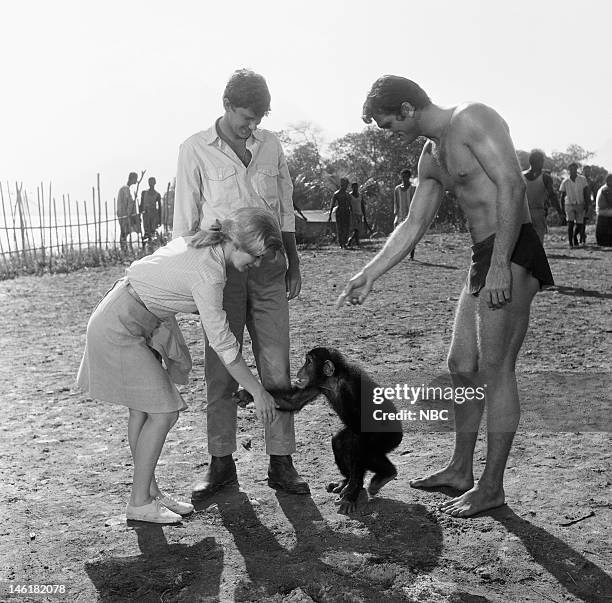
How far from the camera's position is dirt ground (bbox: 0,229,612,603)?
3297 mm

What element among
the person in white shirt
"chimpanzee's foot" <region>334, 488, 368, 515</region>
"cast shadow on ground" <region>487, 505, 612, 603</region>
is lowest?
"cast shadow on ground" <region>487, 505, 612, 603</region>

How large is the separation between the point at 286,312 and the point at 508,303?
112 cm

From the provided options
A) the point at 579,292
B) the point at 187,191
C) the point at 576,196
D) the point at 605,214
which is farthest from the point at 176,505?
the point at 605,214

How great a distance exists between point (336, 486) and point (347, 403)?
43 cm

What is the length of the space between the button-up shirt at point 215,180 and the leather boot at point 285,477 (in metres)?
1.18

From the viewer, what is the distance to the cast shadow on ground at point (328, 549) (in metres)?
3.27

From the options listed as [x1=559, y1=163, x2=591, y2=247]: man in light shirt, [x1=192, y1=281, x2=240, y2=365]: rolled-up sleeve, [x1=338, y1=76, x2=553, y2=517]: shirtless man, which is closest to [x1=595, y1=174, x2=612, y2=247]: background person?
[x1=559, y1=163, x2=591, y2=247]: man in light shirt

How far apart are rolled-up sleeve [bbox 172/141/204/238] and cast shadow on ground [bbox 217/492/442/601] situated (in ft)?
4.33

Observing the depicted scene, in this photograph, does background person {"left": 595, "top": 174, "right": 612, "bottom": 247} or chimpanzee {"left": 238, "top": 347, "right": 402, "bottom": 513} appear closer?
chimpanzee {"left": 238, "top": 347, "right": 402, "bottom": 513}

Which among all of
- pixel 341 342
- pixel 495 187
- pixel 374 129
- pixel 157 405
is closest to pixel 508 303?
pixel 495 187

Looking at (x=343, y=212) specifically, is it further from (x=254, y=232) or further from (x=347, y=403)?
(x=254, y=232)

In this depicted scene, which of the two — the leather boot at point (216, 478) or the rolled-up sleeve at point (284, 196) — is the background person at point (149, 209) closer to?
the rolled-up sleeve at point (284, 196)

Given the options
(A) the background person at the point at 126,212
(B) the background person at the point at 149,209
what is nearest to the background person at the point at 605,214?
(B) the background person at the point at 149,209

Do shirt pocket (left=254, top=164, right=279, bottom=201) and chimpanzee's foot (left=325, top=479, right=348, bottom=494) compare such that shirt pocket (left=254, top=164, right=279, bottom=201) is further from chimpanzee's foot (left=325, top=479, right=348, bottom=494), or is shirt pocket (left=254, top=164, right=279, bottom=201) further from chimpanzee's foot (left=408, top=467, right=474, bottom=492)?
chimpanzee's foot (left=408, top=467, right=474, bottom=492)
